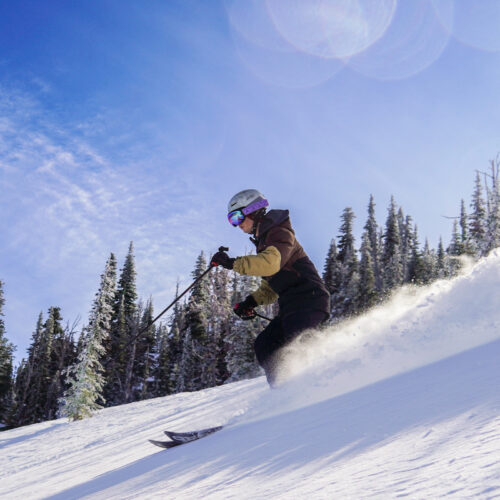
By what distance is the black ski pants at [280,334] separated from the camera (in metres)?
4.91

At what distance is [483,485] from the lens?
107cm

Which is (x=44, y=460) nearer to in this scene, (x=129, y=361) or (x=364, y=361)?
(x=364, y=361)

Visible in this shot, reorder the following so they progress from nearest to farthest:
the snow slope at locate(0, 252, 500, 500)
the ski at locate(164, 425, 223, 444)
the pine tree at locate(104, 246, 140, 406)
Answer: the snow slope at locate(0, 252, 500, 500)
the ski at locate(164, 425, 223, 444)
the pine tree at locate(104, 246, 140, 406)

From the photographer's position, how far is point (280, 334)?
203 inches

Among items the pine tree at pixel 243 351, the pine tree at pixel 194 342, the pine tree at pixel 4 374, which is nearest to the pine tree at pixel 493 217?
the pine tree at pixel 243 351

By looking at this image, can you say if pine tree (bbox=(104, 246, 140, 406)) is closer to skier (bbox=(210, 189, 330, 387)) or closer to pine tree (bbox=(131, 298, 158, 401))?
pine tree (bbox=(131, 298, 158, 401))

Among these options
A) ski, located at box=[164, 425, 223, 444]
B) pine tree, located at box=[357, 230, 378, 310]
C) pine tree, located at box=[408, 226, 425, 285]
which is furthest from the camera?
pine tree, located at box=[408, 226, 425, 285]

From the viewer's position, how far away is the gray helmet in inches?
211

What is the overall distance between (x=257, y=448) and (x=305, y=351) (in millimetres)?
2565

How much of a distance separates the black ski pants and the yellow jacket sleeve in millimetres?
692

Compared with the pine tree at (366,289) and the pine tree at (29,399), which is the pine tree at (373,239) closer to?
the pine tree at (366,289)

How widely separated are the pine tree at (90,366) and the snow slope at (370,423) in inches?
691

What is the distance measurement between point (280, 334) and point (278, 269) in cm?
98

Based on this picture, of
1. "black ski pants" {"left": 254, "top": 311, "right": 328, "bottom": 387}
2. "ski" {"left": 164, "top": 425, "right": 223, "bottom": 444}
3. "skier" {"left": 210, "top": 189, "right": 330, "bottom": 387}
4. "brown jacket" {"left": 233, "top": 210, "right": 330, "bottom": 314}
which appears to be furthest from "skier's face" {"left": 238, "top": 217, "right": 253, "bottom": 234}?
"ski" {"left": 164, "top": 425, "right": 223, "bottom": 444}
